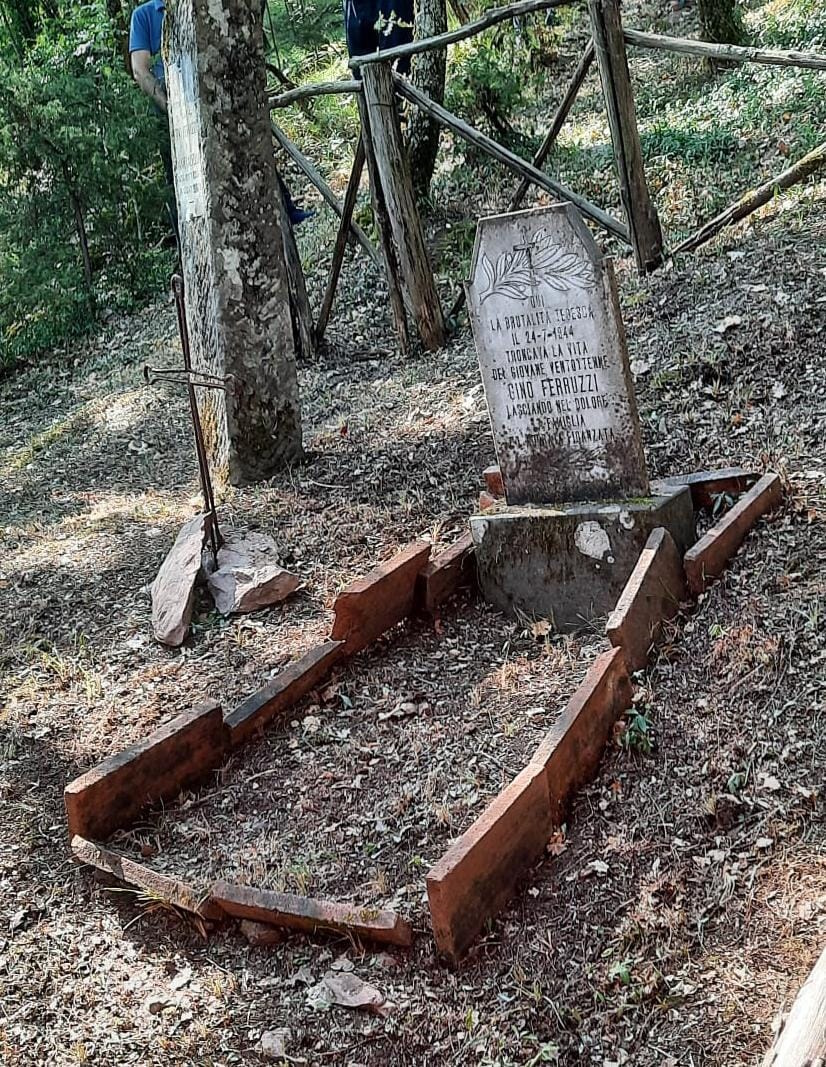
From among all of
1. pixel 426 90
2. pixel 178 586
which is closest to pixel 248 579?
pixel 178 586

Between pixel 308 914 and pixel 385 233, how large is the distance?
587 centimetres

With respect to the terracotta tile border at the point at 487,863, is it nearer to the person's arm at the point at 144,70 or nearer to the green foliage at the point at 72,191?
the person's arm at the point at 144,70

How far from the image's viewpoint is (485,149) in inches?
308

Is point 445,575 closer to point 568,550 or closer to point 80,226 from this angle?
point 568,550

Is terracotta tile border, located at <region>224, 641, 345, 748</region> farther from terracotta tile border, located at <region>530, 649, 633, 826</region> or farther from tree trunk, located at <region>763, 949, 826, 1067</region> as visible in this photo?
tree trunk, located at <region>763, 949, 826, 1067</region>

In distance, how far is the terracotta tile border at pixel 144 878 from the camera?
3.15 m

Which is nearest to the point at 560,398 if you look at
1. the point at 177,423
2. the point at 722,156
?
the point at 177,423

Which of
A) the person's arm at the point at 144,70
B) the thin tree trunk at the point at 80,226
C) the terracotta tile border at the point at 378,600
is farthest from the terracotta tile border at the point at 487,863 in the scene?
the thin tree trunk at the point at 80,226

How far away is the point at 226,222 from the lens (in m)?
5.96

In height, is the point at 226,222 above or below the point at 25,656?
above

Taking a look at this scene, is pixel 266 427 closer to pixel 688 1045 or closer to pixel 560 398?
pixel 560 398

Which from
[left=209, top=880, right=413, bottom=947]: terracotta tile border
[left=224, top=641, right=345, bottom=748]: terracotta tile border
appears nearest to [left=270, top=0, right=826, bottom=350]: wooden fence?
[left=224, top=641, right=345, bottom=748]: terracotta tile border

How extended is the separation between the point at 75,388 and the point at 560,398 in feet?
21.8

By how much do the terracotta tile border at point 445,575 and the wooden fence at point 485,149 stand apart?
3457 millimetres
